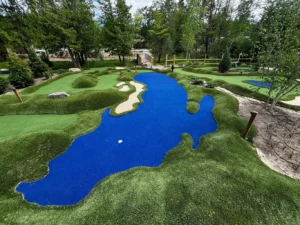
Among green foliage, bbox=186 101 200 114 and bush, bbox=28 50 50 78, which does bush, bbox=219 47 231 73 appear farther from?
bush, bbox=28 50 50 78

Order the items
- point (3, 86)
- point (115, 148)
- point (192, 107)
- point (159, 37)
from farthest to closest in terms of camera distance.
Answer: point (159, 37) < point (3, 86) < point (192, 107) < point (115, 148)

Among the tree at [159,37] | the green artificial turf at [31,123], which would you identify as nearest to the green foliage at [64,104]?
the green artificial turf at [31,123]

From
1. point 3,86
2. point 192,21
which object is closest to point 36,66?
point 3,86

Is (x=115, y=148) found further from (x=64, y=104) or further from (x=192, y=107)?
(x=192, y=107)

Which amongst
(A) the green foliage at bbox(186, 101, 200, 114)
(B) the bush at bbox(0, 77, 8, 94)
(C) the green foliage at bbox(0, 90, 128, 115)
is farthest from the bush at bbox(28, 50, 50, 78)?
(A) the green foliage at bbox(186, 101, 200, 114)

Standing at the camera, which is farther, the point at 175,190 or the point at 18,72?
the point at 18,72

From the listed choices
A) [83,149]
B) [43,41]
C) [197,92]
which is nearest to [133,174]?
[83,149]

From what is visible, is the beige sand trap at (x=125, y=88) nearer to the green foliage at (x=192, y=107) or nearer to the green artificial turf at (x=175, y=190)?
the green foliage at (x=192, y=107)

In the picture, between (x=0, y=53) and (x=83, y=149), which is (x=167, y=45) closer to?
(x=83, y=149)
